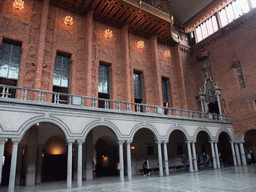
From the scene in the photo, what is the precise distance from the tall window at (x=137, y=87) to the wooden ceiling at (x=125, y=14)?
15.2 ft

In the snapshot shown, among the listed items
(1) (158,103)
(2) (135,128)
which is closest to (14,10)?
(2) (135,128)

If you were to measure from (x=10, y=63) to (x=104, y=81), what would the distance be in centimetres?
726

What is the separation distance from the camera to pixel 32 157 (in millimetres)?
12297

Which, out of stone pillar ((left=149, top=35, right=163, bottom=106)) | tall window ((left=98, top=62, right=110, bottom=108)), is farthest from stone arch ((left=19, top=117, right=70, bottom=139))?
stone pillar ((left=149, top=35, right=163, bottom=106))

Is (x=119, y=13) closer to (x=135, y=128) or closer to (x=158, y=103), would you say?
(x=158, y=103)

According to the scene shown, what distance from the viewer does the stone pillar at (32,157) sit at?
468 inches

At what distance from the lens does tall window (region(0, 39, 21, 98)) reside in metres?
13.8

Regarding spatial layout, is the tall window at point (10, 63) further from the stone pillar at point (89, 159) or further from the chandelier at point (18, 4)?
the stone pillar at point (89, 159)

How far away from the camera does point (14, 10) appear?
47.9ft

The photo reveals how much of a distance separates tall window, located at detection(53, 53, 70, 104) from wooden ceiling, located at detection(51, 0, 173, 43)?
4518mm

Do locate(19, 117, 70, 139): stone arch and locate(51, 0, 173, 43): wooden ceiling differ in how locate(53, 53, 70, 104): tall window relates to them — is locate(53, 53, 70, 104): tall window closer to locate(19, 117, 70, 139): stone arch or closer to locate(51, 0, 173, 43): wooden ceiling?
locate(51, 0, 173, 43): wooden ceiling

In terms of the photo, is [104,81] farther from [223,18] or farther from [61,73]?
[223,18]

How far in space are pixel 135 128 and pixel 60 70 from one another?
7.60 metres

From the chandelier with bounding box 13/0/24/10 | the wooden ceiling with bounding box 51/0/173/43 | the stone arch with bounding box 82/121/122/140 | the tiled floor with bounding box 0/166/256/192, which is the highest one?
the wooden ceiling with bounding box 51/0/173/43
